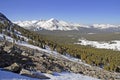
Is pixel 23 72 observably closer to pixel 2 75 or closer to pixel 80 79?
pixel 2 75

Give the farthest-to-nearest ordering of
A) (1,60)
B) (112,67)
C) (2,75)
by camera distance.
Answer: (112,67)
(1,60)
(2,75)

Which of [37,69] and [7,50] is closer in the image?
[37,69]

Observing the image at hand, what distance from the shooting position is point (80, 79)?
119ft

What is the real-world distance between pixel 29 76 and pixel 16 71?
6.23 ft

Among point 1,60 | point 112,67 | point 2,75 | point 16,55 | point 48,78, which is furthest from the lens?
point 112,67

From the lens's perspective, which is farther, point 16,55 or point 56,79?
point 16,55

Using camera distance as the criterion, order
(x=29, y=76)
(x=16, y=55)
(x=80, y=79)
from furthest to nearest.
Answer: (x=16, y=55) < (x=80, y=79) < (x=29, y=76)

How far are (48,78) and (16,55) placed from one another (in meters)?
10.2

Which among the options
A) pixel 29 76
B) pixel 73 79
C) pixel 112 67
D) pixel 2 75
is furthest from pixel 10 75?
pixel 112 67

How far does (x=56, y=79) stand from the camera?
31.8 metres

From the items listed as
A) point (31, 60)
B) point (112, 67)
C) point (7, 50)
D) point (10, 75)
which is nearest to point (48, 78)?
point (10, 75)

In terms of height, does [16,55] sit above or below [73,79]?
above

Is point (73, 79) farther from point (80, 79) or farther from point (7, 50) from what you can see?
point (7, 50)

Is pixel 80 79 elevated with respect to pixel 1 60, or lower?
lower
